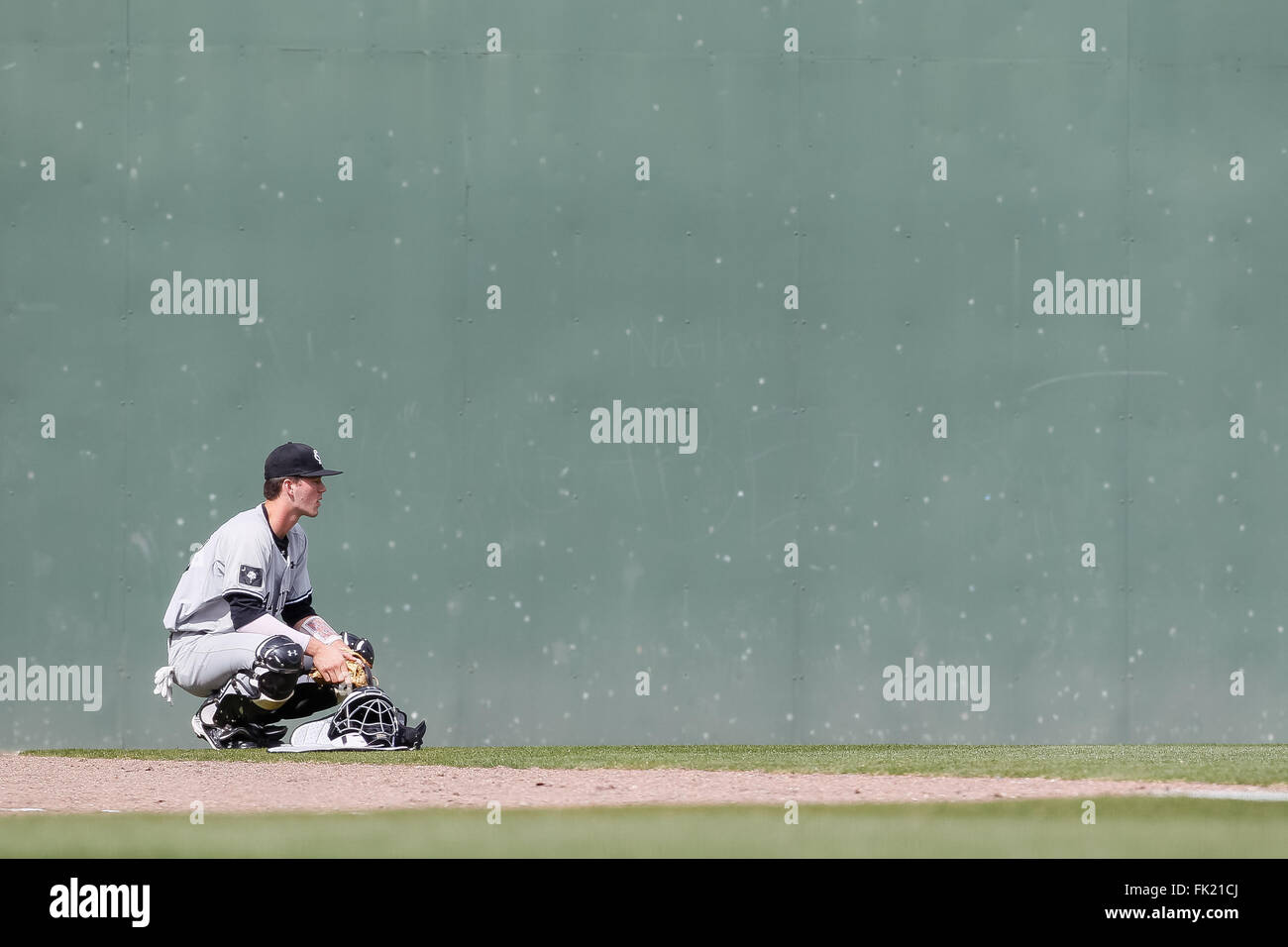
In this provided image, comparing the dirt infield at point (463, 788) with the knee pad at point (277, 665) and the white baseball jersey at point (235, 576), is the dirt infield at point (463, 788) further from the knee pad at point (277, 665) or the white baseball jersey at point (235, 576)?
the white baseball jersey at point (235, 576)

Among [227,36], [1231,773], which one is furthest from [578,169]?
[1231,773]

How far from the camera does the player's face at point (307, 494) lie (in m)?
7.25

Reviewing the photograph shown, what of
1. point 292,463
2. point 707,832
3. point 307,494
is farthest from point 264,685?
point 707,832

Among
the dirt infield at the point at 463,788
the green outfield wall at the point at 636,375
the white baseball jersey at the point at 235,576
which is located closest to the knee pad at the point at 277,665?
the white baseball jersey at the point at 235,576

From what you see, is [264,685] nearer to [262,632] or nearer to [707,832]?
[262,632]

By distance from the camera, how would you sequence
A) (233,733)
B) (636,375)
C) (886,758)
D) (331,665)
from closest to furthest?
1. (331,665)
2. (886,758)
3. (233,733)
4. (636,375)

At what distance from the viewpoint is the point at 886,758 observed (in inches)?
280

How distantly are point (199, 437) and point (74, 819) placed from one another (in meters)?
3.45

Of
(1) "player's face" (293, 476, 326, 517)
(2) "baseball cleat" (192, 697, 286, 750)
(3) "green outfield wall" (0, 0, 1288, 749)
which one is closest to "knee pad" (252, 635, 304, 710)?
(2) "baseball cleat" (192, 697, 286, 750)

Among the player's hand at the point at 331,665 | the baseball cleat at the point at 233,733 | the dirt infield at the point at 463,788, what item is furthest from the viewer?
the baseball cleat at the point at 233,733

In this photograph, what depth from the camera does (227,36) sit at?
26.8 feet

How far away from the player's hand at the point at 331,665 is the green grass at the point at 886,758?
0.38 meters

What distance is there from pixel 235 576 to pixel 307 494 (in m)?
0.54

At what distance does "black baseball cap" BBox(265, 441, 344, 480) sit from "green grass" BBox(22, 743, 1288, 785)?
134 centimetres
